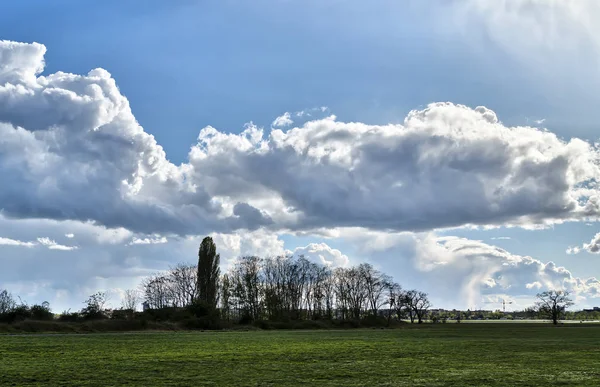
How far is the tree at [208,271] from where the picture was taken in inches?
4761

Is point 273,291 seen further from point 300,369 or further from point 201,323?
point 300,369

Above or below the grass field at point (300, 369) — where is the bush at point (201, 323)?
below

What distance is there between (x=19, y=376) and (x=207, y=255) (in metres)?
105

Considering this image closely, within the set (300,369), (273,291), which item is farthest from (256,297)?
(300,369)

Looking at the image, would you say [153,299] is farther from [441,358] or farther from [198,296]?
[441,358]

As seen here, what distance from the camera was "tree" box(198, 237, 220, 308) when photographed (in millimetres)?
120938

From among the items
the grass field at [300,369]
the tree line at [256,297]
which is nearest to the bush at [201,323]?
the tree line at [256,297]

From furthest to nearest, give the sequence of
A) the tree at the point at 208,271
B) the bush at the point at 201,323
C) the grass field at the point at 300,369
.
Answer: the tree at the point at 208,271 → the bush at the point at 201,323 → the grass field at the point at 300,369

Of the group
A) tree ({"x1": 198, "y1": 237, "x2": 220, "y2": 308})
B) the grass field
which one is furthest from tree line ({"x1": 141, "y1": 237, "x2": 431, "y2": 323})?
the grass field

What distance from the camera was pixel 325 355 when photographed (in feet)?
105

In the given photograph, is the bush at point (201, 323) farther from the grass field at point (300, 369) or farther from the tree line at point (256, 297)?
the grass field at point (300, 369)

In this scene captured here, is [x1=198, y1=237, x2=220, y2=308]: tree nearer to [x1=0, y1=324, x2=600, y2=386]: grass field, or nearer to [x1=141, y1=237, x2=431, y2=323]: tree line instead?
[x1=141, y1=237, x2=431, y2=323]: tree line

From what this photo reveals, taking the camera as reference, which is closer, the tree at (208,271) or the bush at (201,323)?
the bush at (201,323)

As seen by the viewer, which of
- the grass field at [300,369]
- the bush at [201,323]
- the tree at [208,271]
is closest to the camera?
the grass field at [300,369]
